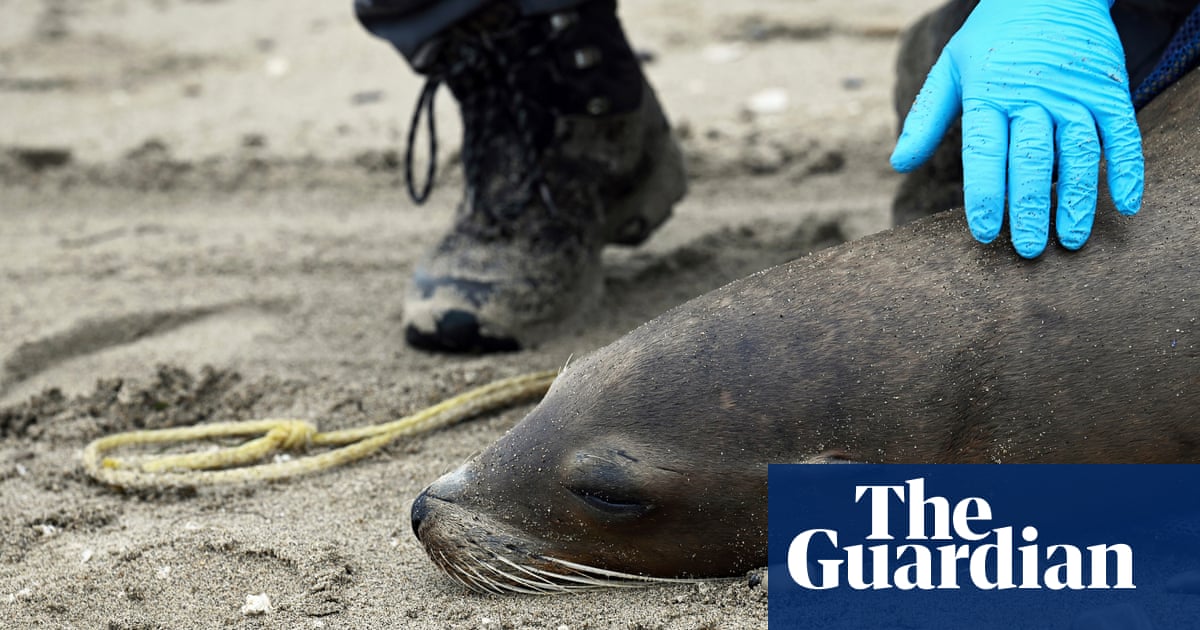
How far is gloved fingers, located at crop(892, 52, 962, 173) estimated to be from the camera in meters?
2.51

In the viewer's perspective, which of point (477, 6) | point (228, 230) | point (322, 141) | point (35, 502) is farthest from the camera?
point (322, 141)

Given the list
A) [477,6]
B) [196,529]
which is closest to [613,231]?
[477,6]

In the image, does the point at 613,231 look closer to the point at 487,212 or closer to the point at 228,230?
the point at 487,212

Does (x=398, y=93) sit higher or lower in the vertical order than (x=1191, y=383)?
lower

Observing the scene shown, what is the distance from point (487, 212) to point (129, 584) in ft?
5.61

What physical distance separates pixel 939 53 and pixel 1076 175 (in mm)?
1300

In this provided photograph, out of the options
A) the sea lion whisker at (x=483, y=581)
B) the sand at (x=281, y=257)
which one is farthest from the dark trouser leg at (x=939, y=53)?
the sea lion whisker at (x=483, y=581)

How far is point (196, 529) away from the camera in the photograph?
8.69 ft

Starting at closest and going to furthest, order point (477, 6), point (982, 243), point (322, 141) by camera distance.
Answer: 1. point (982, 243)
2. point (477, 6)
3. point (322, 141)

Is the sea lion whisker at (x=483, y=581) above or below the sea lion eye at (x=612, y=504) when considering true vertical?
below

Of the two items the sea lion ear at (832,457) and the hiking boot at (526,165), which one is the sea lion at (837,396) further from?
the hiking boot at (526,165)

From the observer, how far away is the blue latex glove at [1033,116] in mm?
2293

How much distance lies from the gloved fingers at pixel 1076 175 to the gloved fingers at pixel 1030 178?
0.02 m

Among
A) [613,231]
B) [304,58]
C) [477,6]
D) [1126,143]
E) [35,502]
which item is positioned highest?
[1126,143]
